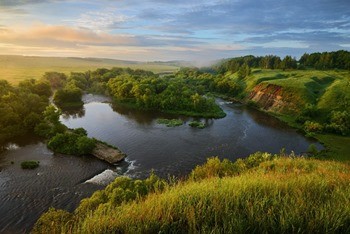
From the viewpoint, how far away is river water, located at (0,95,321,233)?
3922 centimetres

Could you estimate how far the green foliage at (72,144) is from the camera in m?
54.5

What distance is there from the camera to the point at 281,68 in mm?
165875

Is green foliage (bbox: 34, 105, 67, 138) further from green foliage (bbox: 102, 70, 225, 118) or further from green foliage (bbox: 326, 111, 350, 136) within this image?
green foliage (bbox: 326, 111, 350, 136)

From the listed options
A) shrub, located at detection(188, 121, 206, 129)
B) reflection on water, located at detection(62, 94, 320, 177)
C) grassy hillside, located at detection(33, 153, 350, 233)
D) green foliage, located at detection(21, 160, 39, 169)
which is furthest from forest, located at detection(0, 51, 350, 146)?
grassy hillside, located at detection(33, 153, 350, 233)

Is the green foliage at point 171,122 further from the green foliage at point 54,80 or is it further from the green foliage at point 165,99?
the green foliage at point 54,80

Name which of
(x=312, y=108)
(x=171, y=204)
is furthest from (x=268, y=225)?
(x=312, y=108)

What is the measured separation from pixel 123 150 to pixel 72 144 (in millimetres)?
10528

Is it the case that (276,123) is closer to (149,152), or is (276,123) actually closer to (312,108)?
(312,108)

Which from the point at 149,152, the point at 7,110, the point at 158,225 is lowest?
the point at 149,152

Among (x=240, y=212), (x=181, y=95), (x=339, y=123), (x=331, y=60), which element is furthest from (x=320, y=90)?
(x=240, y=212)

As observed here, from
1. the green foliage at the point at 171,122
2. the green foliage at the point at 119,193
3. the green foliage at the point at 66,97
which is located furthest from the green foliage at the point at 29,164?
the green foliage at the point at 66,97

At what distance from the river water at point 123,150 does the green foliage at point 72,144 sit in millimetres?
1520

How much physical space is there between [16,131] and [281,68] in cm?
14743

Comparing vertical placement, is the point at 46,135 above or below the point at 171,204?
below
